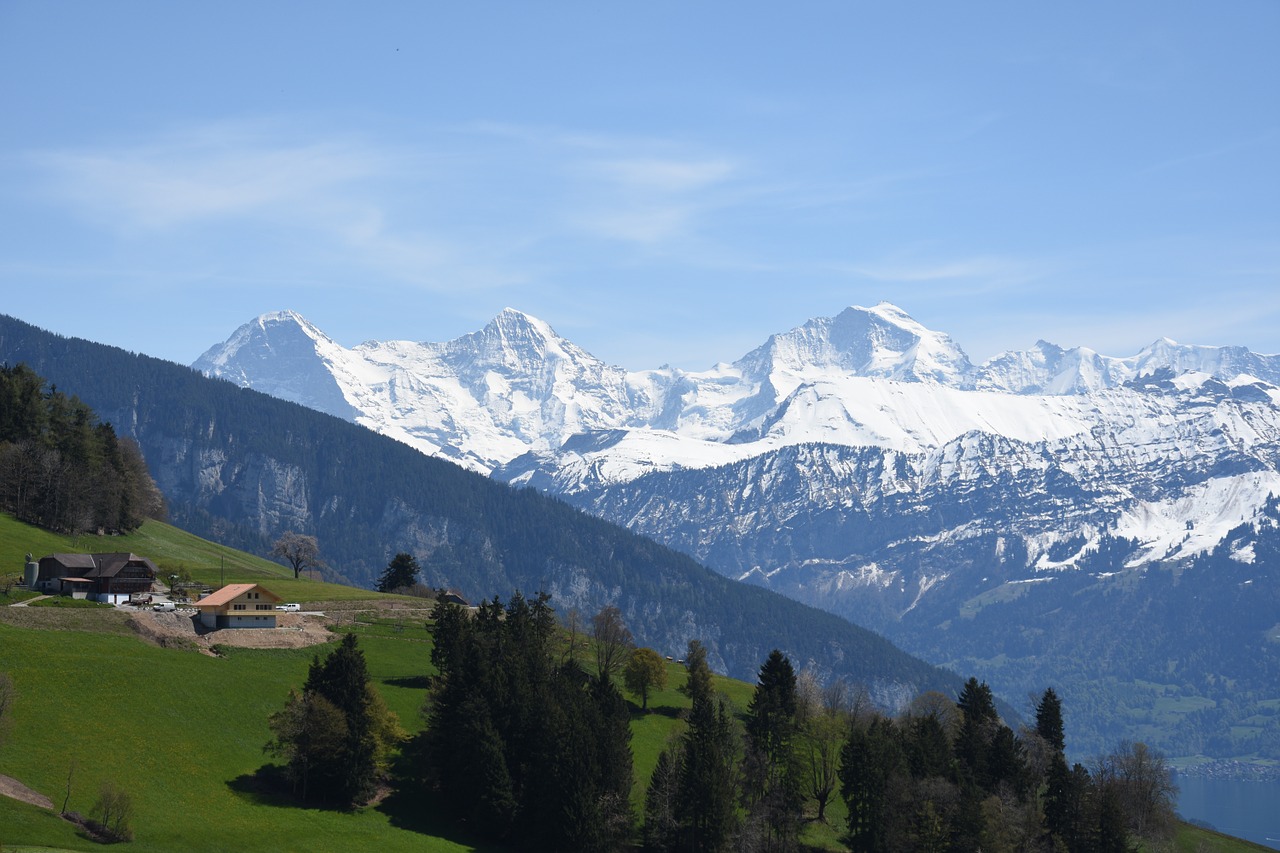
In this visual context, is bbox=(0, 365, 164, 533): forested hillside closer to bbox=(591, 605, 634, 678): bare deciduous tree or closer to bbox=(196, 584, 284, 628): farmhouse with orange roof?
bbox=(196, 584, 284, 628): farmhouse with orange roof

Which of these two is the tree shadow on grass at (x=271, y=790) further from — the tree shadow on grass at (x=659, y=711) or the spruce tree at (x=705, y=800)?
the tree shadow on grass at (x=659, y=711)

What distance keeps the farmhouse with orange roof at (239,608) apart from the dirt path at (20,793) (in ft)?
144

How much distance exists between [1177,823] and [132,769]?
116785 millimetres

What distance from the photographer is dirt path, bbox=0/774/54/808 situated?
8850cm

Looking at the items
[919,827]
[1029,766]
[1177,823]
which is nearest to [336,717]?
[919,827]

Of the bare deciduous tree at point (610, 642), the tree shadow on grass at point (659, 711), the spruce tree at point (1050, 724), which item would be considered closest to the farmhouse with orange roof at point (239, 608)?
the bare deciduous tree at point (610, 642)

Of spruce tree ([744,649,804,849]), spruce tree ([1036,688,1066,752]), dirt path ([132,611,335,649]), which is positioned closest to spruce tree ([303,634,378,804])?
dirt path ([132,611,335,649])

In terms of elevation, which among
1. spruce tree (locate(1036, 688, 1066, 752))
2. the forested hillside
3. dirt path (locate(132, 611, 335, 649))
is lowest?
spruce tree (locate(1036, 688, 1066, 752))

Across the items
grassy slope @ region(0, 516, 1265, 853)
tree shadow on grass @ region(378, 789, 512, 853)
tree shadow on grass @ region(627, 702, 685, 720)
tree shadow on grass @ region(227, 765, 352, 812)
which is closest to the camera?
grassy slope @ region(0, 516, 1265, 853)

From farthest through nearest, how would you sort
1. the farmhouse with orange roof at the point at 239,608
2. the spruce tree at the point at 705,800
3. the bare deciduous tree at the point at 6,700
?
1. the farmhouse with orange roof at the point at 239,608
2. the spruce tree at the point at 705,800
3. the bare deciduous tree at the point at 6,700

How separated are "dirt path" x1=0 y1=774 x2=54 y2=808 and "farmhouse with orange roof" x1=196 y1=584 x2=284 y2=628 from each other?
4398cm

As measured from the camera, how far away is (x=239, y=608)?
13588 cm

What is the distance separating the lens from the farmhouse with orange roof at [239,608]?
13488cm

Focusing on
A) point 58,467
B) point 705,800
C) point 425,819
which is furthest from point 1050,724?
point 58,467
